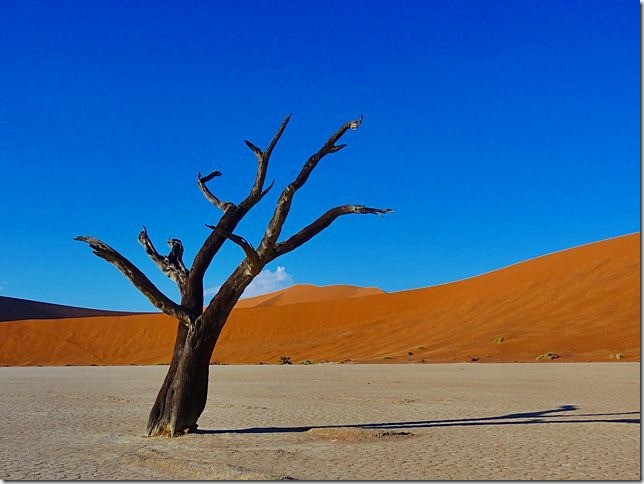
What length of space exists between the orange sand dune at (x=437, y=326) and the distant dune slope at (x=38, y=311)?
36.0 m

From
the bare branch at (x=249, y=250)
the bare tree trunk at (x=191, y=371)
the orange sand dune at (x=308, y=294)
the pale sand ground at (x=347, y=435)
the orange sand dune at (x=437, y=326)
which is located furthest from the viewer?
the orange sand dune at (x=308, y=294)

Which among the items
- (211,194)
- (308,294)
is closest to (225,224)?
(211,194)

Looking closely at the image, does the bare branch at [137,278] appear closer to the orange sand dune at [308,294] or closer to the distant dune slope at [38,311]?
the distant dune slope at [38,311]

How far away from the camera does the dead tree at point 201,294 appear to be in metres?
10.1

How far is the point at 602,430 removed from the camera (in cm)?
1018

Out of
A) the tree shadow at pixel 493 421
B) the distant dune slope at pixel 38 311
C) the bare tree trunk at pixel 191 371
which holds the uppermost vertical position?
the distant dune slope at pixel 38 311

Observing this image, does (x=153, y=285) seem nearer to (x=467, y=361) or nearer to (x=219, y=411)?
→ (x=219, y=411)

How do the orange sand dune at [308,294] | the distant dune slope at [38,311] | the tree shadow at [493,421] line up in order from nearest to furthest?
the tree shadow at [493,421], the distant dune slope at [38,311], the orange sand dune at [308,294]

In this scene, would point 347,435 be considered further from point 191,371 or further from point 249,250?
point 249,250

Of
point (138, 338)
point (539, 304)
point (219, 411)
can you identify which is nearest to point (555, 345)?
point (539, 304)

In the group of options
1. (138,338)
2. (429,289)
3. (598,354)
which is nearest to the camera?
(598,354)

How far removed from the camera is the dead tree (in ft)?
33.3

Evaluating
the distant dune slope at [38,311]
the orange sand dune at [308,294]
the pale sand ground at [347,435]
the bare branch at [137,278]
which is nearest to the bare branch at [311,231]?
the bare branch at [137,278]

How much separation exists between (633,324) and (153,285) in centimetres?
3126
